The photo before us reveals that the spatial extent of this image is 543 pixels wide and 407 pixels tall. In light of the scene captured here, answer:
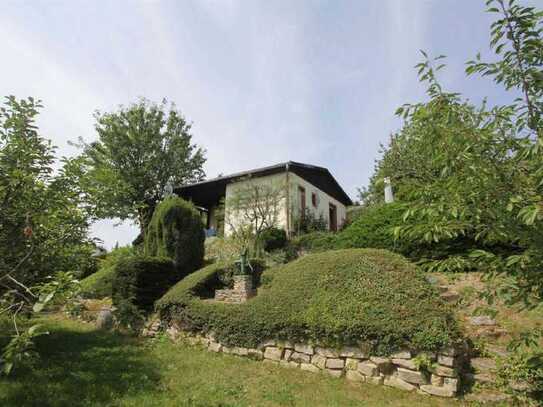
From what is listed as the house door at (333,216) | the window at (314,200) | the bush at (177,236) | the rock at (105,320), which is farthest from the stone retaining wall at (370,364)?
the house door at (333,216)

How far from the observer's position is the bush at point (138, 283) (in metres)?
8.17

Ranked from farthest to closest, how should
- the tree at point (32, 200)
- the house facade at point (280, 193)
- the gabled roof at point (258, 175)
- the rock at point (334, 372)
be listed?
1. the gabled roof at point (258, 175)
2. the house facade at point (280, 193)
3. the rock at point (334, 372)
4. the tree at point (32, 200)

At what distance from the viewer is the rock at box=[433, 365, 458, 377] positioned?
4.23 metres

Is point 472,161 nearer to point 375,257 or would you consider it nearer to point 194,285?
point 375,257

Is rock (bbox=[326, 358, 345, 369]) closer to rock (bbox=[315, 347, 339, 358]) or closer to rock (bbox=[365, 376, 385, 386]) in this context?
rock (bbox=[315, 347, 339, 358])

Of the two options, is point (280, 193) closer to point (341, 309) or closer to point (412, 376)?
point (341, 309)

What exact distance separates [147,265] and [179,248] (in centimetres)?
173

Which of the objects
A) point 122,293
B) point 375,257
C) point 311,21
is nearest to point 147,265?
point 122,293

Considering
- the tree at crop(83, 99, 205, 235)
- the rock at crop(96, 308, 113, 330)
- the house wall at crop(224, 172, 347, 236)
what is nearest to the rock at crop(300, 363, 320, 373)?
the rock at crop(96, 308, 113, 330)

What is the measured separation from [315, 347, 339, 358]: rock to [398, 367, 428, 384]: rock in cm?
99

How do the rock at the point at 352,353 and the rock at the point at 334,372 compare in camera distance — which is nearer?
the rock at the point at 352,353

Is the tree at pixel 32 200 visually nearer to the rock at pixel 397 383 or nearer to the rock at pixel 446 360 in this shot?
the rock at pixel 397 383

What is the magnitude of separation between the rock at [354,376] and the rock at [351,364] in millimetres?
55

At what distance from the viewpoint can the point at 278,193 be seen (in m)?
15.2
